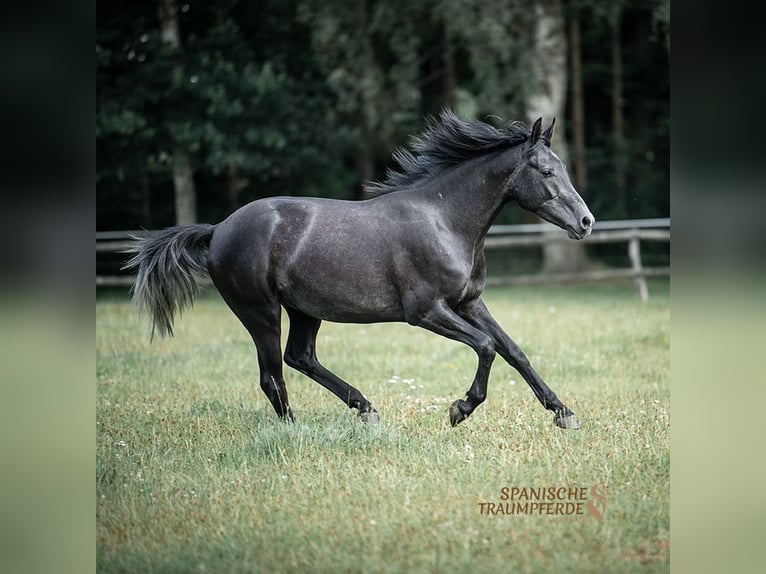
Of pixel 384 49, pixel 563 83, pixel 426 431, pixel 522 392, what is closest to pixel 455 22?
pixel 563 83

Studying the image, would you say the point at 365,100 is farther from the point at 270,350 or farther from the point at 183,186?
the point at 270,350

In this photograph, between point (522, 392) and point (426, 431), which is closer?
point (426, 431)

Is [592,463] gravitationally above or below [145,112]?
below

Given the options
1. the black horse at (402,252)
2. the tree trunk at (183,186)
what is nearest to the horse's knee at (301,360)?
the black horse at (402,252)

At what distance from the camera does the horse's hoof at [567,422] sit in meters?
5.38

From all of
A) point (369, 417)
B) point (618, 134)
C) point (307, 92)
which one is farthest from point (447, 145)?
point (618, 134)

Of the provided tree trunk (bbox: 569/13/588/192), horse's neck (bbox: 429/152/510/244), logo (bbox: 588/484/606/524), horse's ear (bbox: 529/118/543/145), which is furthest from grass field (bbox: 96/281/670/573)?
tree trunk (bbox: 569/13/588/192)

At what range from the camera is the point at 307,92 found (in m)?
18.4

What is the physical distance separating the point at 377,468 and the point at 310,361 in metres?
1.46

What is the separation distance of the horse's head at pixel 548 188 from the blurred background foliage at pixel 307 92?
36.0ft

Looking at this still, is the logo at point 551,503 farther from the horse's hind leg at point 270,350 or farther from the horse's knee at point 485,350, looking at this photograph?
the horse's hind leg at point 270,350
